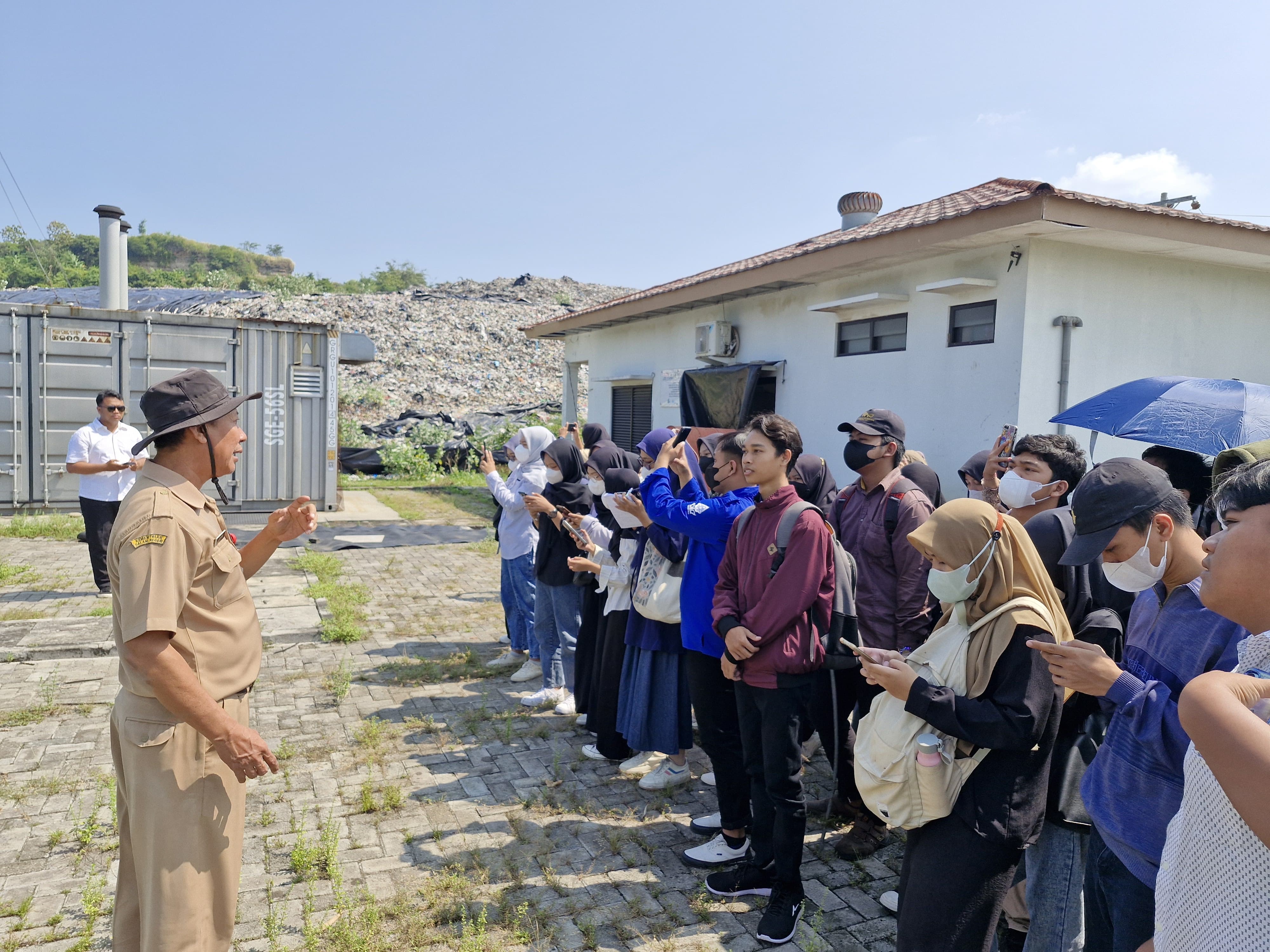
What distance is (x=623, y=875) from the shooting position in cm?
338

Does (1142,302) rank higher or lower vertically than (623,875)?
higher

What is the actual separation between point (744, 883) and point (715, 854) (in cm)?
23

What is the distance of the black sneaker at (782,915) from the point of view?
2.93 m

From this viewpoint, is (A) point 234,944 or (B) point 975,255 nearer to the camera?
(A) point 234,944

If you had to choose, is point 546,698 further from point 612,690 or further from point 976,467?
point 976,467

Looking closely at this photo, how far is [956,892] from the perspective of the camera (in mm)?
2176

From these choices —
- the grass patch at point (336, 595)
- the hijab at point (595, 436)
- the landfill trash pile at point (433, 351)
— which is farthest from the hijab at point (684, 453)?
the landfill trash pile at point (433, 351)

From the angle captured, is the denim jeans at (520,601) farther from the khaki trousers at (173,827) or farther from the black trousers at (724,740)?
the khaki trousers at (173,827)

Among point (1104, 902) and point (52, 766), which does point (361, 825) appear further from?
point (1104, 902)

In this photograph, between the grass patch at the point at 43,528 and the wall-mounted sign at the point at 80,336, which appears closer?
the grass patch at the point at 43,528

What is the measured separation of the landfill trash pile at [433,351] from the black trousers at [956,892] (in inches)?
815

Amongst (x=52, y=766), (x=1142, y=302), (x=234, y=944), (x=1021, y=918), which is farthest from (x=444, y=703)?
(x=1142, y=302)

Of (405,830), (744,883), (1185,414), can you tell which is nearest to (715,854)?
(744,883)

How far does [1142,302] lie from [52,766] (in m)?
8.41
